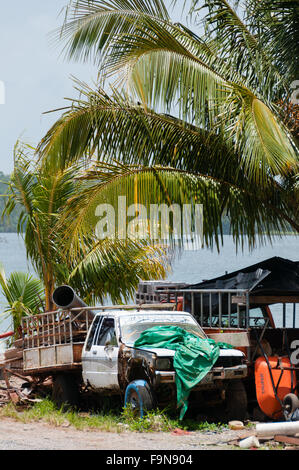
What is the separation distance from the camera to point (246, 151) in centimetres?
1352

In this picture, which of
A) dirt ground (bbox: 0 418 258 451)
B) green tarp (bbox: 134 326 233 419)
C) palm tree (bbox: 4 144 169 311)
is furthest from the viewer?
palm tree (bbox: 4 144 169 311)

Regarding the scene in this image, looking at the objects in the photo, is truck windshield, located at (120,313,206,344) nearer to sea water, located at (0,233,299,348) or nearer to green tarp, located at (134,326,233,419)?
green tarp, located at (134,326,233,419)

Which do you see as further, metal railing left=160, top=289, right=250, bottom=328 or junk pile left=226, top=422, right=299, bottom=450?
metal railing left=160, top=289, right=250, bottom=328

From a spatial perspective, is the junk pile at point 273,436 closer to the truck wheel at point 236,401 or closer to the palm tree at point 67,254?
the truck wheel at point 236,401

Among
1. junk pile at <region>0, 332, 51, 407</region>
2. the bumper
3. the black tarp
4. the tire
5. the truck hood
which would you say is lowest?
junk pile at <region>0, 332, 51, 407</region>

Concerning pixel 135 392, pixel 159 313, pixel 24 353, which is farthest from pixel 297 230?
pixel 24 353

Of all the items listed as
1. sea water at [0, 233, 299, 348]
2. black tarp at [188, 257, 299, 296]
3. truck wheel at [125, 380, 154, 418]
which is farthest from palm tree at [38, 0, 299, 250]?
sea water at [0, 233, 299, 348]

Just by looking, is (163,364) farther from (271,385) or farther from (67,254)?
(67,254)

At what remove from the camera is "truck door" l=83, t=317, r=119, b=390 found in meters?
13.8

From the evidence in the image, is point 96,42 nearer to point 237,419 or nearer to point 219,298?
point 219,298

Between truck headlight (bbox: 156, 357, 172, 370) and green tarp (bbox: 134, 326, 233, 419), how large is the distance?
0.13 m

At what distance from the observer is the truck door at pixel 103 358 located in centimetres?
1380

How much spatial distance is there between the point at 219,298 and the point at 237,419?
2.32 m

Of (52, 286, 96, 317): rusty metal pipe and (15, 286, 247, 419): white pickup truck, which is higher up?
(52, 286, 96, 317): rusty metal pipe
